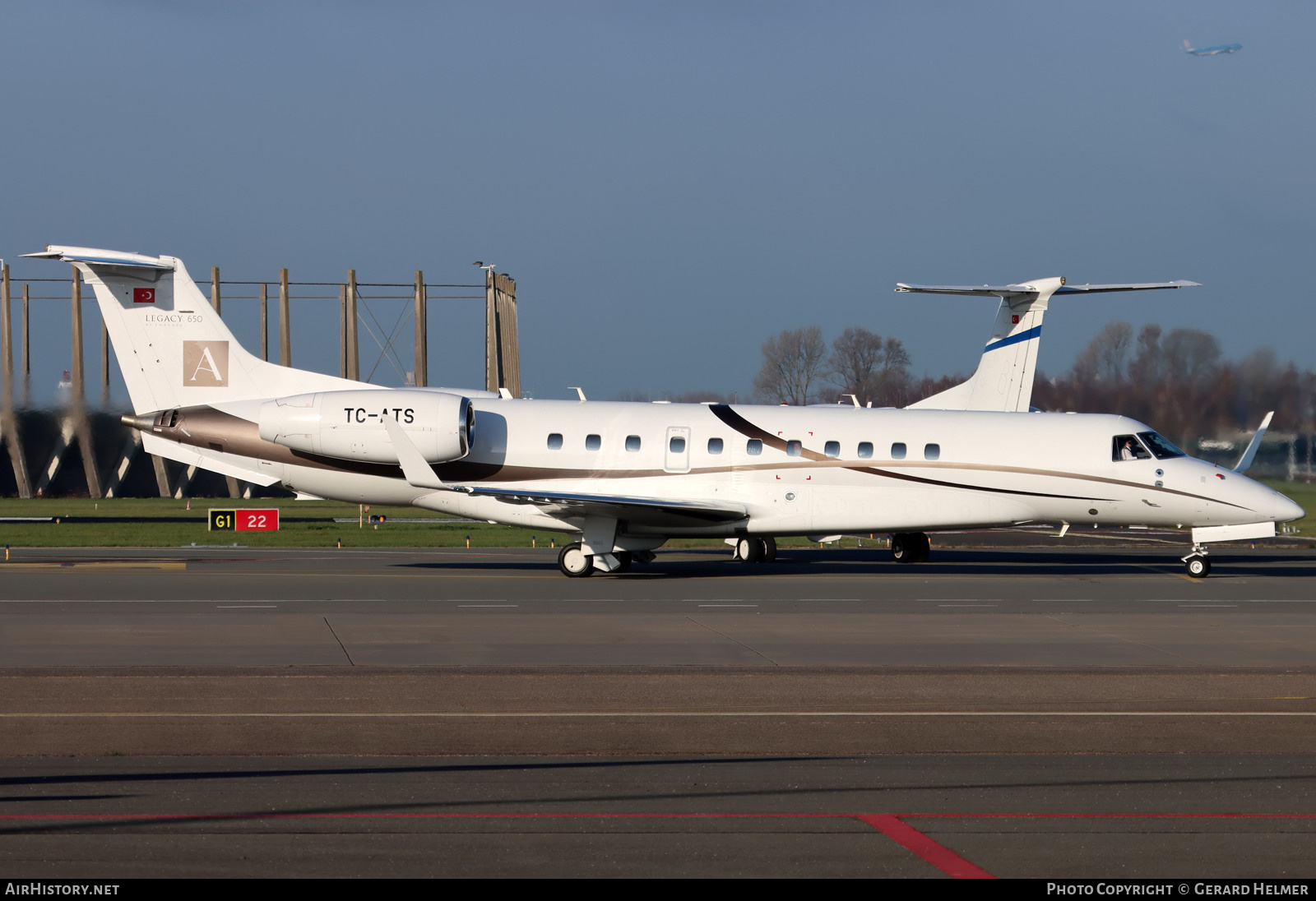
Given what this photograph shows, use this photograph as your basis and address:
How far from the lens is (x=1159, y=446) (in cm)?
2547

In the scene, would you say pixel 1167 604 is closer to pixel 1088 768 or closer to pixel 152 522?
pixel 1088 768

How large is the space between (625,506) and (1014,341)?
656 inches

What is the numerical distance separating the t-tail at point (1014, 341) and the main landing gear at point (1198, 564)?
10451 mm

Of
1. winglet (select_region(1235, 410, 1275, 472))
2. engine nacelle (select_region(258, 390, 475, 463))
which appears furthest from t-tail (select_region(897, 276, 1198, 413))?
engine nacelle (select_region(258, 390, 475, 463))

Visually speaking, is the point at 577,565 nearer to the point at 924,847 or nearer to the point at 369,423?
the point at 369,423

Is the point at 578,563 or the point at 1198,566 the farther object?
the point at 1198,566

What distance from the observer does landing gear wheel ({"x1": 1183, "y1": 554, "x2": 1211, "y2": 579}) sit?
25.3 metres

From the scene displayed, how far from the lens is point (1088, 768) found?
941 centimetres

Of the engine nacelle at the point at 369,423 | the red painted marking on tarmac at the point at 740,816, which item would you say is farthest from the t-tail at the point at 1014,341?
the red painted marking on tarmac at the point at 740,816

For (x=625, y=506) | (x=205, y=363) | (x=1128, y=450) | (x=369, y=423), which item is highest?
(x=205, y=363)

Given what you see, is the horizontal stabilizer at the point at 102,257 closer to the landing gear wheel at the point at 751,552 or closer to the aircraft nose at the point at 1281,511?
the landing gear wheel at the point at 751,552

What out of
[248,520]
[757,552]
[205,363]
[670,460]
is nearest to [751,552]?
[757,552]

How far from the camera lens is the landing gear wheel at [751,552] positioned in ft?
92.8

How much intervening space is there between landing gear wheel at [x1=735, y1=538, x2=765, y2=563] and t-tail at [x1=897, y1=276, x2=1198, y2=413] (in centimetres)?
919
